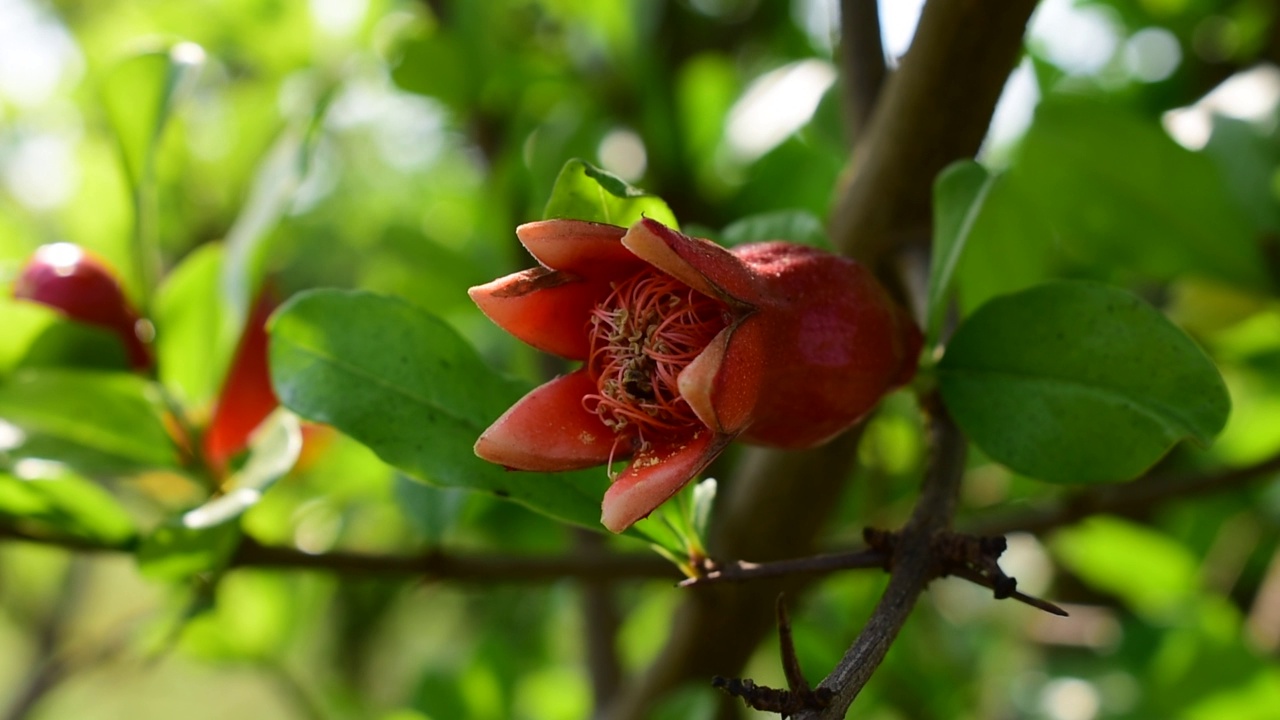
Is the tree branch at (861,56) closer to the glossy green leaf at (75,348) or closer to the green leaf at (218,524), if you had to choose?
the green leaf at (218,524)

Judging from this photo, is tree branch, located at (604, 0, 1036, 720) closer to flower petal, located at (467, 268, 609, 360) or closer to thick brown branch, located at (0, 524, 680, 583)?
thick brown branch, located at (0, 524, 680, 583)

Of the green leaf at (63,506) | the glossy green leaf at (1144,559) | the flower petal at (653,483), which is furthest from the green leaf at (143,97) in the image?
the glossy green leaf at (1144,559)

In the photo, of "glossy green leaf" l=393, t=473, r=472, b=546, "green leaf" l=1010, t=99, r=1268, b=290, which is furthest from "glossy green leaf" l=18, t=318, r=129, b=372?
"green leaf" l=1010, t=99, r=1268, b=290

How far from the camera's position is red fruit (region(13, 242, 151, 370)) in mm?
877

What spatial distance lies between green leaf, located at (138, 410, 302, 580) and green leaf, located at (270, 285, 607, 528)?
3.4 inches

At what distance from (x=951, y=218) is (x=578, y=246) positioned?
9.3 inches

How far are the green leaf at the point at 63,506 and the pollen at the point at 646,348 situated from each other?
473mm

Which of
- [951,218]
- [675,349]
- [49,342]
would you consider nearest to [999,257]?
[951,218]

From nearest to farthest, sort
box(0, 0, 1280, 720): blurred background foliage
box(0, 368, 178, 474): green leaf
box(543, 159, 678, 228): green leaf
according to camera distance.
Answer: box(543, 159, 678, 228): green leaf → box(0, 368, 178, 474): green leaf → box(0, 0, 1280, 720): blurred background foliage

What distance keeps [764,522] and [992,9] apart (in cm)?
42

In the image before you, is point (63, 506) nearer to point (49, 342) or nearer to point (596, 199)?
point (49, 342)

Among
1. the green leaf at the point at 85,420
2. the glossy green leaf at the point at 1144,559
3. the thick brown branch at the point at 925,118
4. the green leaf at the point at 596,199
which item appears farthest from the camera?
the glossy green leaf at the point at 1144,559

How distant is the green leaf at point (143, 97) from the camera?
860mm

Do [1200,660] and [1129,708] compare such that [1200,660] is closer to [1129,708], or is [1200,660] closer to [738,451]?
[1129,708]
